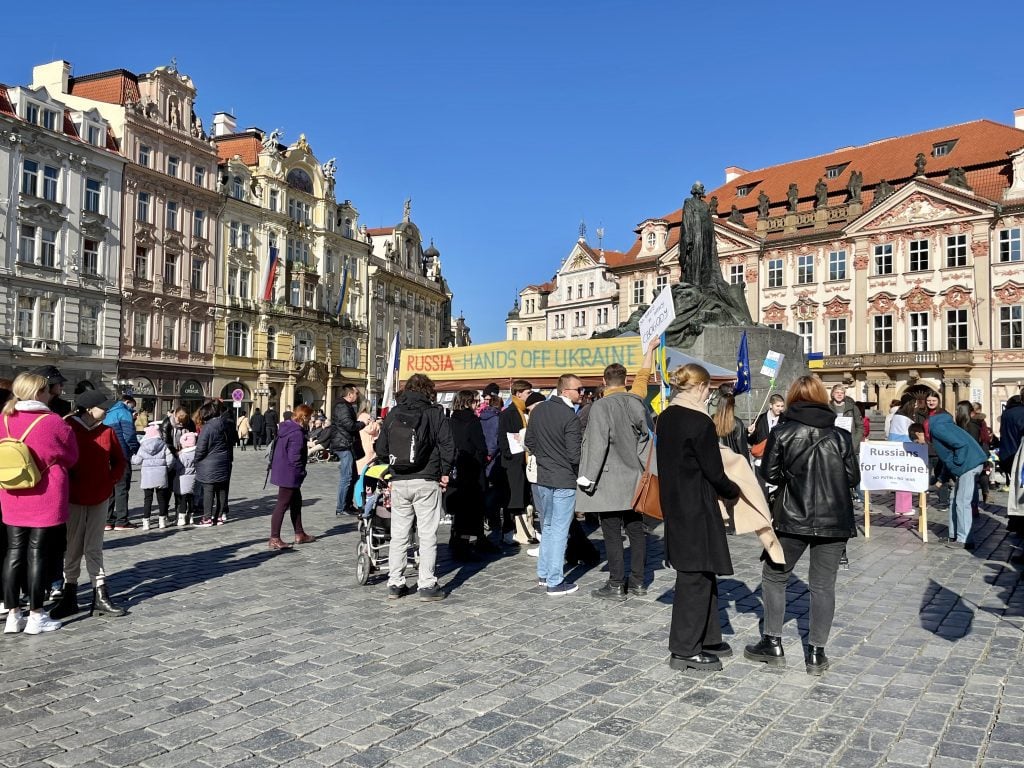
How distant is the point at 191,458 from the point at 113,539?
70.3 inches

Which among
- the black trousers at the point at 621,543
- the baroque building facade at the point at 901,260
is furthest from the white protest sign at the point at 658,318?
the baroque building facade at the point at 901,260

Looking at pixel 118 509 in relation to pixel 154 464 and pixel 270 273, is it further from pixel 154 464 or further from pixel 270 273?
pixel 270 273

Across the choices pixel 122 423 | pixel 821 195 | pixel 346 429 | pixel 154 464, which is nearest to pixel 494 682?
pixel 346 429

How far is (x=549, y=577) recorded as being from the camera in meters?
6.98

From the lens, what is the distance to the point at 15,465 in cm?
538

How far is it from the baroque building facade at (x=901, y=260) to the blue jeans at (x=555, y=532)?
33.8 m

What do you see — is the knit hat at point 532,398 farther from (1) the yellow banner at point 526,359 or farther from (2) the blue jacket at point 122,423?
(1) the yellow banner at point 526,359

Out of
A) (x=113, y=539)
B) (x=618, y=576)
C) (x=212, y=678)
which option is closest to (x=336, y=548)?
(x=113, y=539)

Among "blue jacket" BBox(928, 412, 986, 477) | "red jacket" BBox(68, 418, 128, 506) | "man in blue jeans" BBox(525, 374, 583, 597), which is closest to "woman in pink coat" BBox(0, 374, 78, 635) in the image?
"red jacket" BBox(68, 418, 128, 506)

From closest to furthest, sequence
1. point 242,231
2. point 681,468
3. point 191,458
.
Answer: point 681,468, point 191,458, point 242,231

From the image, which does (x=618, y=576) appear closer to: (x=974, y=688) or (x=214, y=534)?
(x=974, y=688)

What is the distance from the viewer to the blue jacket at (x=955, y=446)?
32.2 ft

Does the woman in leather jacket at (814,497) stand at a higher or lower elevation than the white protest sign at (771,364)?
lower

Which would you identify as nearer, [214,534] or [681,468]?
[681,468]
